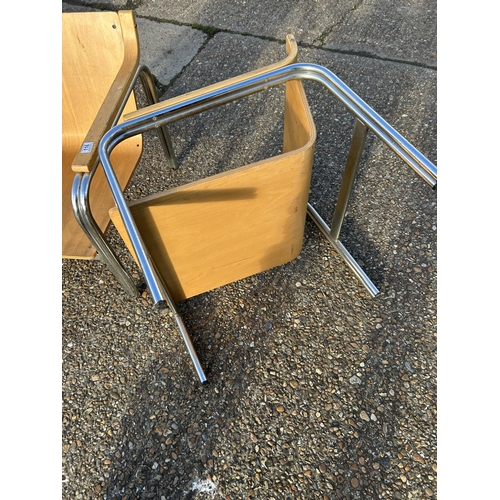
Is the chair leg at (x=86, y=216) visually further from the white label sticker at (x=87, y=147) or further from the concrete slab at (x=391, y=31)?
the concrete slab at (x=391, y=31)

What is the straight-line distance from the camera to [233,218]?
1.33 m

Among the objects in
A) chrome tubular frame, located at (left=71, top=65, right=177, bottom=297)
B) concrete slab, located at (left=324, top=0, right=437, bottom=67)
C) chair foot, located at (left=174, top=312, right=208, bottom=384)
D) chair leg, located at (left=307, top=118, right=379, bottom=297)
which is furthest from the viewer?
concrete slab, located at (left=324, top=0, right=437, bottom=67)

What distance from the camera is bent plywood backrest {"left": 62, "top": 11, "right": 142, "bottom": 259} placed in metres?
1.46

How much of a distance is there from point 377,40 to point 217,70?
1.17 meters

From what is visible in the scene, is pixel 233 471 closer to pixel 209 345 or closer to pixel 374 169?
pixel 209 345

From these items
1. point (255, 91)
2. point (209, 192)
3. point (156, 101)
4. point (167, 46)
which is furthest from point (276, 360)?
point (167, 46)

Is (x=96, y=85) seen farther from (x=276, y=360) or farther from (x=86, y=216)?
(x=276, y=360)

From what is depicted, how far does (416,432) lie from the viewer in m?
1.44

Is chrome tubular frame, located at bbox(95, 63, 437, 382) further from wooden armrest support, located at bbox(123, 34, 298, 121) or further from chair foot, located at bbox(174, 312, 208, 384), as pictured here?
chair foot, located at bbox(174, 312, 208, 384)

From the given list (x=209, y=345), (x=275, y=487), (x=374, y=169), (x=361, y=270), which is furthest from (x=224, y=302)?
(x=374, y=169)

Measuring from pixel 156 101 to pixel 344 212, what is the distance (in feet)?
3.13

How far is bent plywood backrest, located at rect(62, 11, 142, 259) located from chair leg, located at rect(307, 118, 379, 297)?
0.83 meters

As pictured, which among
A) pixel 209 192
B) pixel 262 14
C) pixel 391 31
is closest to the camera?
pixel 209 192

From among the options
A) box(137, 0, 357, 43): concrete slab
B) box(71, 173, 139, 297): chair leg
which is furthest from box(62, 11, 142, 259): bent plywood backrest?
box(137, 0, 357, 43): concrete slab
